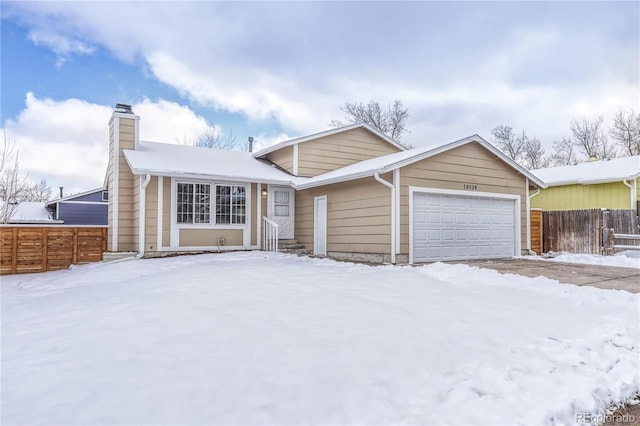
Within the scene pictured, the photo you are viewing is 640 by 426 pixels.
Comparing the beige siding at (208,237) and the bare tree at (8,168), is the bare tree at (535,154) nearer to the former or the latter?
the beige siding at (208,237)

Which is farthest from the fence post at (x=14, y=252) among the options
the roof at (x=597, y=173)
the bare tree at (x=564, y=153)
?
the bare tree at (x=564, y=153)

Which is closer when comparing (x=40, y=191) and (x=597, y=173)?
(x=597, y=173)

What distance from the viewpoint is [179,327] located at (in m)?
3.75

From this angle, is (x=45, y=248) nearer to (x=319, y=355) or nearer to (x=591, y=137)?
(x=319, y=355)

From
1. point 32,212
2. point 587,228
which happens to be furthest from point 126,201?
point 32,212

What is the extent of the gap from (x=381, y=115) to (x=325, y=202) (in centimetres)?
1665

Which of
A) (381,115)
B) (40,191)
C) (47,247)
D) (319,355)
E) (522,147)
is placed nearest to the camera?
(319,355)

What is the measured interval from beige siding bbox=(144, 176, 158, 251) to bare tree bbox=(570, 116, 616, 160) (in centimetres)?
2676

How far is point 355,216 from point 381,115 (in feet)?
58.1

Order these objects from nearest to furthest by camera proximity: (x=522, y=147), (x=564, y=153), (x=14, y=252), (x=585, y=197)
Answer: (x=14, y=252)
(x=585, y=197)
(x=564, y=153)
(x=522, y=147)

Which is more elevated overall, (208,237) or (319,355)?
(208,237)

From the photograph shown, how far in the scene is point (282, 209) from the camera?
1222cm

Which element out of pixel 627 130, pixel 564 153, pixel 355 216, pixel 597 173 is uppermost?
pixel 627 130

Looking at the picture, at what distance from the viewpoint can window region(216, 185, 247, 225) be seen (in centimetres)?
1114
